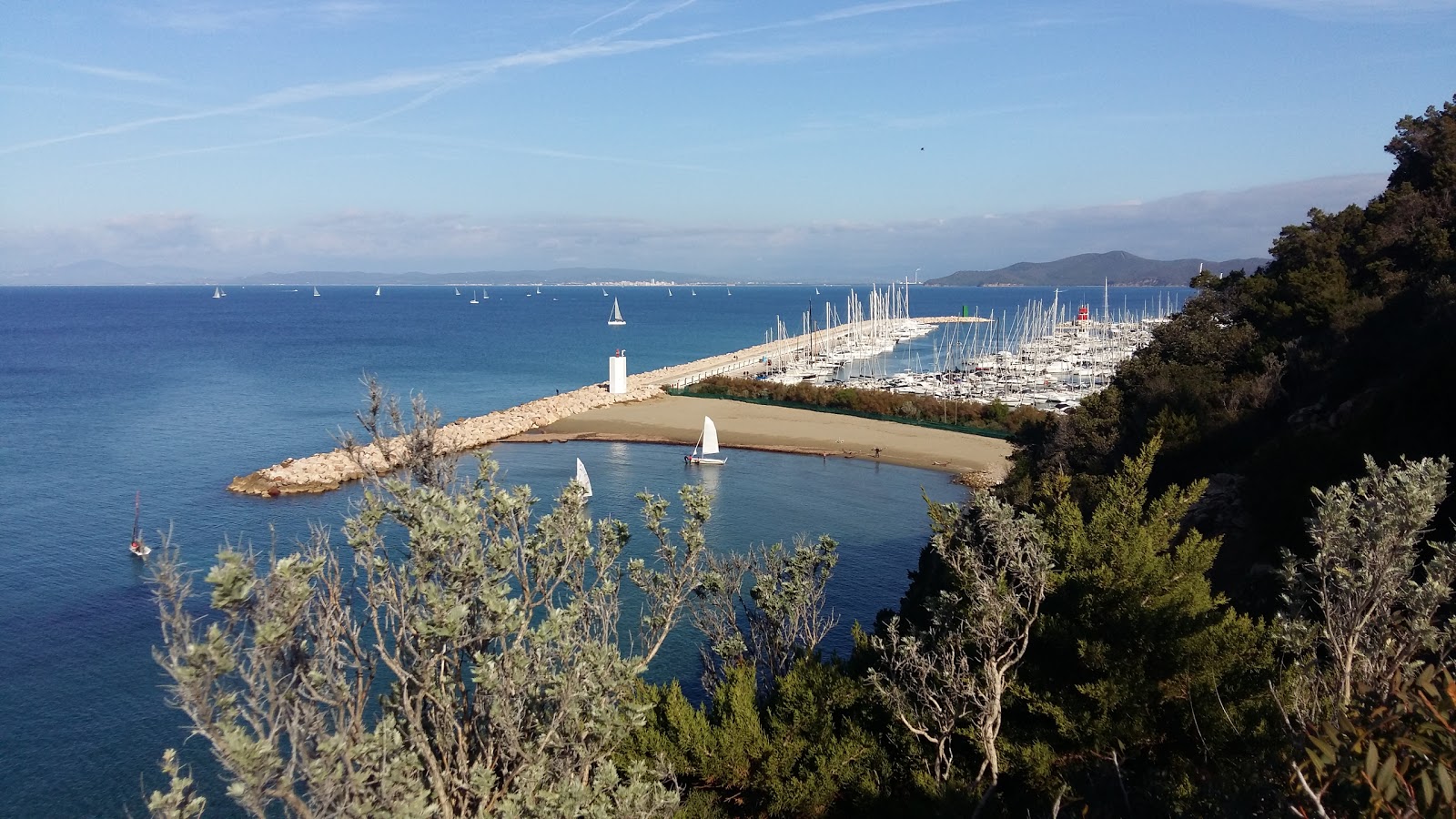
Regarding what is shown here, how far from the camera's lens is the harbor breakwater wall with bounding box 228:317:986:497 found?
25234 mm

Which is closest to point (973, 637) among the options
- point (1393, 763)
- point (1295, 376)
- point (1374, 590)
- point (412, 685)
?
point (1374, 590)

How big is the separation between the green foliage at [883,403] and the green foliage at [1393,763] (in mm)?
34838

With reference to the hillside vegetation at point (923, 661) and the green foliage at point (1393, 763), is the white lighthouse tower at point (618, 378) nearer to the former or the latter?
the hillside vegetation at point (923, 661)

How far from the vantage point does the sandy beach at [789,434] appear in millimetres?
34000

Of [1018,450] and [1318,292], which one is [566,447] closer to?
[1018,450]

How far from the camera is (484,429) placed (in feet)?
121

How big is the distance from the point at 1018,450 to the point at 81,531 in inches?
982

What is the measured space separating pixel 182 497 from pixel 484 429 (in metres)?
12.7

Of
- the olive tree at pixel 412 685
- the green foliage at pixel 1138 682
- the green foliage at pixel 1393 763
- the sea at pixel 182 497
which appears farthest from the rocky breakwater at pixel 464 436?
the green foliage at pixel 1138 682

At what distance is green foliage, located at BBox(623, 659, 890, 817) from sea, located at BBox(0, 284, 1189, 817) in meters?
3.45

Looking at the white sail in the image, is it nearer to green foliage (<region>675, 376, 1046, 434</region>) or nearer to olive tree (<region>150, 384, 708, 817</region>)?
green foliage (<region>675, 376, 1046, 434</region>)

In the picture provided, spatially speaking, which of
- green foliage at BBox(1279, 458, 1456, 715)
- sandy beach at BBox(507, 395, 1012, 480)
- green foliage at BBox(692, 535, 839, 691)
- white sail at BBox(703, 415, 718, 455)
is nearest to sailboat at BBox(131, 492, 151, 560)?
green foliage at BBox(692, 535, 839, 691)

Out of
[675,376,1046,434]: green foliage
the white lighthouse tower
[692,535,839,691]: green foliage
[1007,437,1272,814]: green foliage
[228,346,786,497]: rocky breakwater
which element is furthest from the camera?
the white lighthouse tower

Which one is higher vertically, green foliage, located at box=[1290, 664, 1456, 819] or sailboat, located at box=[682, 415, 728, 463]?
green foliage, located at box=[1290, 664, 1456, 819]
